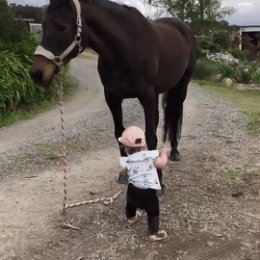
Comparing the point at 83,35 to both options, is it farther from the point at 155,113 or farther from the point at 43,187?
the point at 43,187

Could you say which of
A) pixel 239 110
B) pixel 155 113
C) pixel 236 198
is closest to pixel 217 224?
pixel 236 198

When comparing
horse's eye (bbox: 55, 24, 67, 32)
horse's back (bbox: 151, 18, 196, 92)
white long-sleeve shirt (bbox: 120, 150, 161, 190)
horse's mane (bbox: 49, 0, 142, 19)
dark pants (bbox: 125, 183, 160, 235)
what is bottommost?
dark pants (bbox: 125, 183, 160, 235)

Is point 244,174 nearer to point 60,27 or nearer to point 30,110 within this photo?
point 60,27

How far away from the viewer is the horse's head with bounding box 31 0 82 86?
3582mm

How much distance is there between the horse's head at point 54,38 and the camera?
358 cm

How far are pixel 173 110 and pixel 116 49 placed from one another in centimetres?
206

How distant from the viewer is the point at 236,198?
15.8 ft

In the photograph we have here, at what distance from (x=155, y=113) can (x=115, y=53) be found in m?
0.81

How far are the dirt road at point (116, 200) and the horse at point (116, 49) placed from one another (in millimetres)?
759

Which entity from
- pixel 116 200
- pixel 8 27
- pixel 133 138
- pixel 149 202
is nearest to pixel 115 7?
pixel 133 138

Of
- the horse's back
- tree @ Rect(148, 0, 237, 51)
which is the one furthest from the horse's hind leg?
tree @ Rect(148, 0, 237, 51)

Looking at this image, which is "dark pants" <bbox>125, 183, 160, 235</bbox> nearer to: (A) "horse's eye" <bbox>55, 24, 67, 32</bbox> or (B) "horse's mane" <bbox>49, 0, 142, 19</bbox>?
(A) "horse's eye" <bbox>55, 24, 67, 32</bbox>

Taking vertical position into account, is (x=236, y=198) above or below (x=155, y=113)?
below

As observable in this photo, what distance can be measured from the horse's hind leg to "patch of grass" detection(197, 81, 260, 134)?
2259mm
